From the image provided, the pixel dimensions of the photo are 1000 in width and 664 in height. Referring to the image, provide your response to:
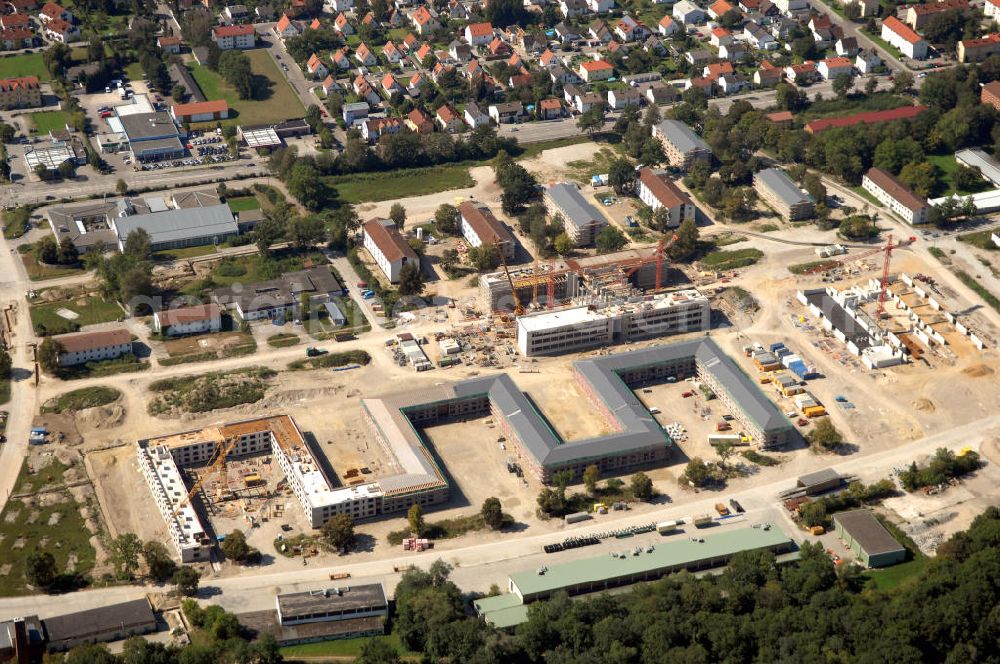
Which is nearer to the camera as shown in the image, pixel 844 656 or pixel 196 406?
pixel 844 656

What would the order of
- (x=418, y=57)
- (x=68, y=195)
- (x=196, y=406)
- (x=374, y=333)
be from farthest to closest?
1. (x=418, y=57)
2. (x=68, y=195)
3. (x=374, y=333)
4. (x=196, y=406)

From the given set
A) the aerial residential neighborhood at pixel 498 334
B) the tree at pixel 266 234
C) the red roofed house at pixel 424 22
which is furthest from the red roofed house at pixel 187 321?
the red roofed house at pixel 424 22

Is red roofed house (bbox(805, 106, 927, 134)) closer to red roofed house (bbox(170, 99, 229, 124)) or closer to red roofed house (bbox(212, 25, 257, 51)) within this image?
red roofed house (bbox(170, 99, 229, 124))

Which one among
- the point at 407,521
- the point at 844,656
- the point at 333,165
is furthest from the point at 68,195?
the point at 844,656

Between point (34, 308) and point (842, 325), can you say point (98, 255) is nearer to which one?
point (34, 308)

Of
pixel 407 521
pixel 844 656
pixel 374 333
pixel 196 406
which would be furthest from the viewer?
pixel 374 333

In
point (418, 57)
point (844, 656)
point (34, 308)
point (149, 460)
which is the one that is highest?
point (418, 57)

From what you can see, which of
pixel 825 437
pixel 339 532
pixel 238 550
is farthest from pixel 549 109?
pixel 238 550
